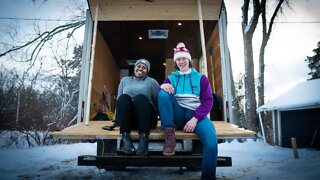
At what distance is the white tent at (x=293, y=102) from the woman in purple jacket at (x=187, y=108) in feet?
22.5

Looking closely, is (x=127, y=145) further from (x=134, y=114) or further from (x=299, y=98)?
(x=299, y=98)

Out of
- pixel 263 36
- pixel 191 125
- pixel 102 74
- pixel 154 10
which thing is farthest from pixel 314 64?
pixel 191 125

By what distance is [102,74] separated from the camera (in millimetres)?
5859

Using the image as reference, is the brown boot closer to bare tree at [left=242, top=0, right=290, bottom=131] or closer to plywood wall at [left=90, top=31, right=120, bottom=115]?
plywood wall at [left=90, top=31, right=120, bottom=115]

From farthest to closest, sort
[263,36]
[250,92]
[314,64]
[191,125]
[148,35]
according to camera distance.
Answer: [314,64], [263,36], [250,92], [148,35], [191,125]

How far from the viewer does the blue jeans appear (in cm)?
195

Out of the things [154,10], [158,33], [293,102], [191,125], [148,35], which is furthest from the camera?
[293,102]

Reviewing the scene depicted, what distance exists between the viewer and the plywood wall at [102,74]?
16.6 feet

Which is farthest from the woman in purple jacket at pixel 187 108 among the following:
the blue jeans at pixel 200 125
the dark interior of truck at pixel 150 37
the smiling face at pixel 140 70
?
the dark interior of truck at pixel 150 37

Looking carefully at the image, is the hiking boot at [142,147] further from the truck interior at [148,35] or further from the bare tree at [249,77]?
the bare tree at [249,77]

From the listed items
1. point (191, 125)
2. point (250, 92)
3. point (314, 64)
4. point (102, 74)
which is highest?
point (314, 64)

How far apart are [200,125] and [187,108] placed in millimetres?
244

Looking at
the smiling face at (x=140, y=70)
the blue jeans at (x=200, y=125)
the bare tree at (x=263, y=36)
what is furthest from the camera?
the bare tree at (x=263, y=36)

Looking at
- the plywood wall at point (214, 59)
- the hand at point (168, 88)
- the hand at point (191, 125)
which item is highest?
the plywood wall at point (214, 59)
